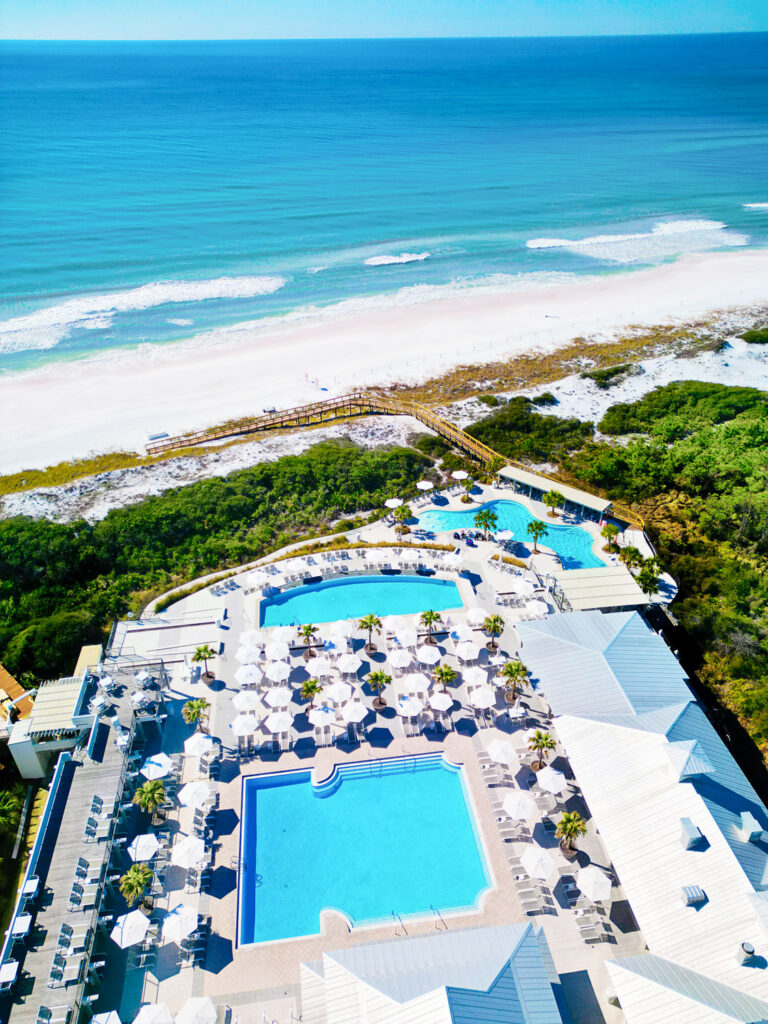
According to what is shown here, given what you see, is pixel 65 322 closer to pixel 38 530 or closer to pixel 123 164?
pixel 38 530

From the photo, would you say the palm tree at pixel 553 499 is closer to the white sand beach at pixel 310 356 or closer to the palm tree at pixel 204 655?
the palm tree at pixel 204 655

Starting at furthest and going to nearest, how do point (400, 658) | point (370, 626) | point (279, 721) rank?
point (370, 626) → point (400, 658) → point (279, 721)

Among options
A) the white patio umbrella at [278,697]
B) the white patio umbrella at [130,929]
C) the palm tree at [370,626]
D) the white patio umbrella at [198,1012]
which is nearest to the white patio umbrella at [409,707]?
the palm tree at [370,626]

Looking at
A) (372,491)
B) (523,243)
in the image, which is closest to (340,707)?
(372,491)

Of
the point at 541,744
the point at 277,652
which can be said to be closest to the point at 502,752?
the point at 541,744

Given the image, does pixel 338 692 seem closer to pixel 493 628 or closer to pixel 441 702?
pixel 441 702

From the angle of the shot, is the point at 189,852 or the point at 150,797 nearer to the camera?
the point at 189,852

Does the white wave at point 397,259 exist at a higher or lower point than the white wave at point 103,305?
higher
